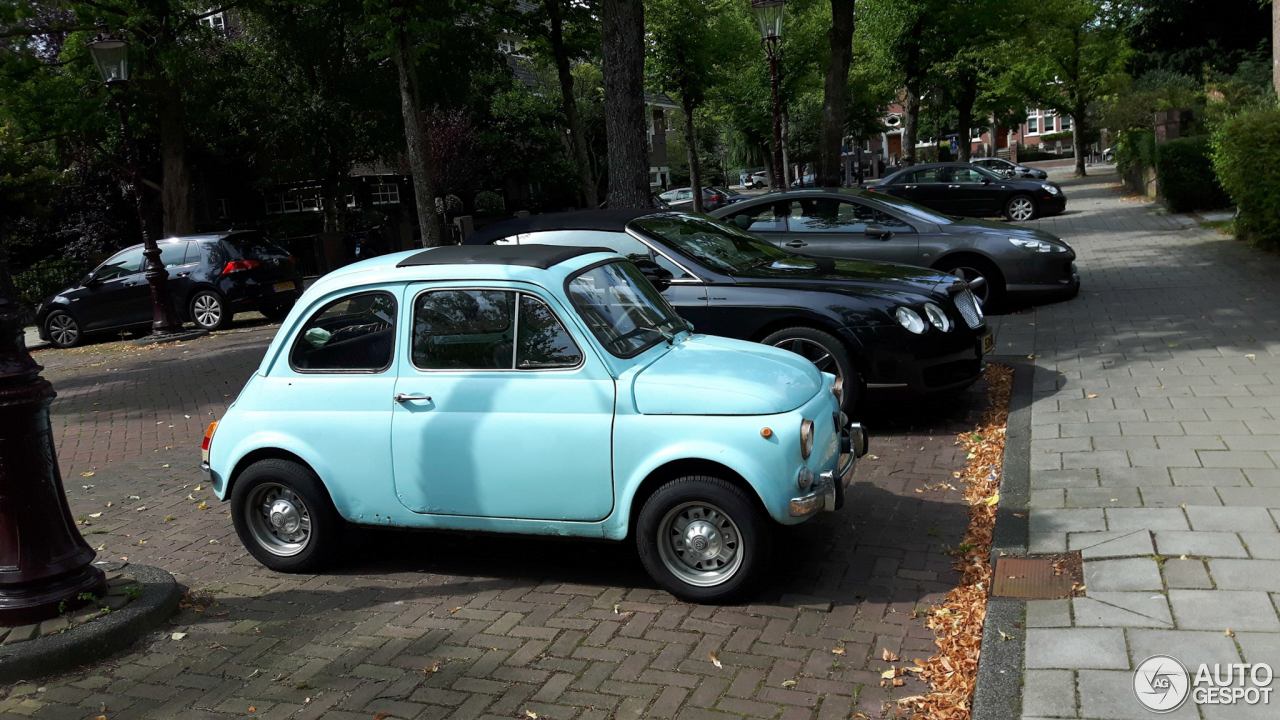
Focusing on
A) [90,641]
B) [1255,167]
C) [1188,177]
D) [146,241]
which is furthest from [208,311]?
[1188,177]

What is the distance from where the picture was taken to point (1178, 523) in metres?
5.04

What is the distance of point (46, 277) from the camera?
26422mm

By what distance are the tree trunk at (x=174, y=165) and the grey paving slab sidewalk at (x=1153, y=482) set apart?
1943 cm

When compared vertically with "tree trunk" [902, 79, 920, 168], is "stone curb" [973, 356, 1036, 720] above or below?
below

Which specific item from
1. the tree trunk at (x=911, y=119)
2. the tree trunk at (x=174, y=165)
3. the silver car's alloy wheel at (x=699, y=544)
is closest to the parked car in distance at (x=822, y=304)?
the silver car's alloy wheel at (x=699, y=544)

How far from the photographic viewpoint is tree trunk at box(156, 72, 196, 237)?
23.0 m

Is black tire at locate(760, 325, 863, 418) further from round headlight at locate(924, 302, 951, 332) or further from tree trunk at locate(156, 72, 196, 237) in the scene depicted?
tree trunk at locate(156, 72, 196, 237)

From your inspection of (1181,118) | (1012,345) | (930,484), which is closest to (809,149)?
(1181,118)

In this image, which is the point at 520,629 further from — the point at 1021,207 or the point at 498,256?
the point at 1021,207

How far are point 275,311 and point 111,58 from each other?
4.82 m

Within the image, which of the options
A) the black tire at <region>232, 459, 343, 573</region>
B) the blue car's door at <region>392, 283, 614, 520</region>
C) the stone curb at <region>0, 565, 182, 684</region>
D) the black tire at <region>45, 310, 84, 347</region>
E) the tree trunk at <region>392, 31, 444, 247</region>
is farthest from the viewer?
the black tire at <region>45, 310, 84, 347</region>

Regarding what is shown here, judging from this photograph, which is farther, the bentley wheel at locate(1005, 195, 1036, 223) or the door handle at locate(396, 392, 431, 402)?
the bentley wheel at locate(1005, 195, 1036, 223)

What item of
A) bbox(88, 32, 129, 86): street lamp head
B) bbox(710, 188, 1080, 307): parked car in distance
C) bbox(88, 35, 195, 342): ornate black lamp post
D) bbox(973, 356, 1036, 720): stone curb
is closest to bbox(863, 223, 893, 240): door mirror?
bbox(710, 188, 1080, 307): parked car in distance

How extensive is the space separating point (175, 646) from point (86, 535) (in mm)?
2315
